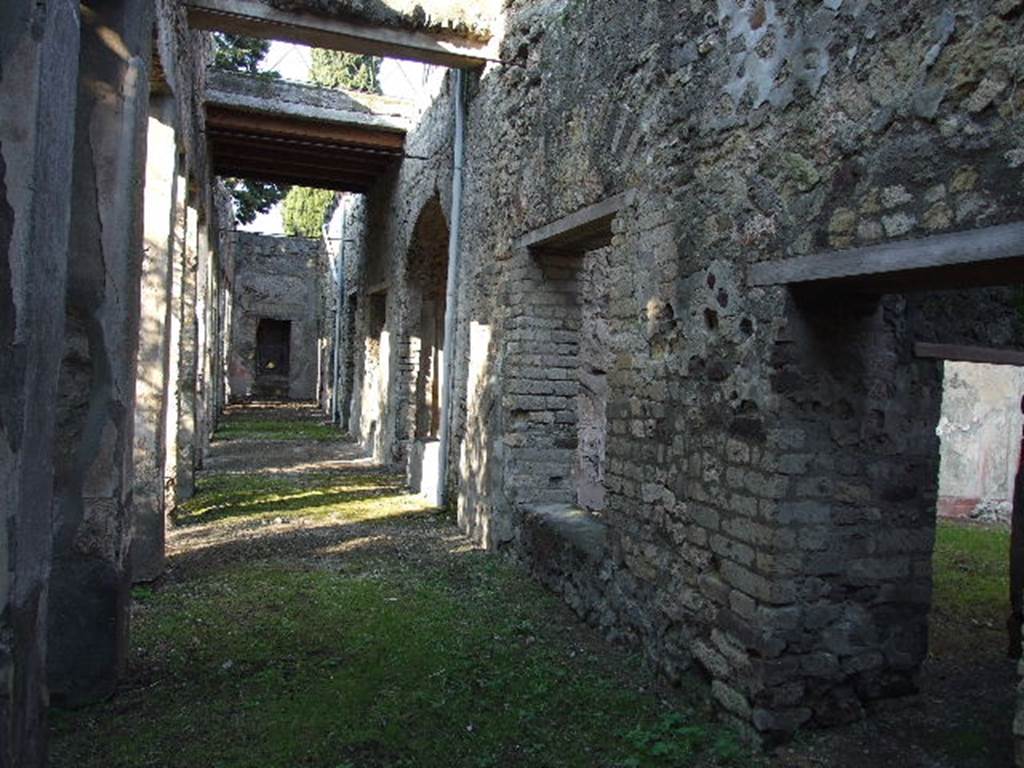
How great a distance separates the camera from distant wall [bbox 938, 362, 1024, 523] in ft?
29.7

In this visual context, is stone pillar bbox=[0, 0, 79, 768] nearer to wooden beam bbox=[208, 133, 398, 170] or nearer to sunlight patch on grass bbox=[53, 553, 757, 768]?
sunlight patch on grass bbox=[53, 553, 757, 768]

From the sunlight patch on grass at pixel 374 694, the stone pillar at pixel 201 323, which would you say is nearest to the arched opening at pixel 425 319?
the stone pillar at pixel 201 323

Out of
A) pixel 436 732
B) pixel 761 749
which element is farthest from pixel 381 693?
pixel 761 749

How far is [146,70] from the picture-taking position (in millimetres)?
3893

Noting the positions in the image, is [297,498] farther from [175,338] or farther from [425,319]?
[425,319]

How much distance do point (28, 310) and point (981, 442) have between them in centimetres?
955

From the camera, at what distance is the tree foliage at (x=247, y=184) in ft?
67.9

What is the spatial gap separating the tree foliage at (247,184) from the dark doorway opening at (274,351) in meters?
3.50

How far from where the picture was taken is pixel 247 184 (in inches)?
1045

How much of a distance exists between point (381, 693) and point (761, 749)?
166 cm

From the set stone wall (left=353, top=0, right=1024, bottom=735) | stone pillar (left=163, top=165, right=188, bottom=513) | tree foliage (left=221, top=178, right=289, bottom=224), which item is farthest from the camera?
tree foliage (left=221, top=178, right=289, bottom=224)

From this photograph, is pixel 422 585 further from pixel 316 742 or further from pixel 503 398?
pixel 316 742

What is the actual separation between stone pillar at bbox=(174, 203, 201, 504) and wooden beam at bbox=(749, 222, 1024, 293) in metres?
6.68

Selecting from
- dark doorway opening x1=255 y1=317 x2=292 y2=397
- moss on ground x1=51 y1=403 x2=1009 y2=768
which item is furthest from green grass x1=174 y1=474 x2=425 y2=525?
dark doorway opening x1=255 y1=317 x2=292 y2=397
